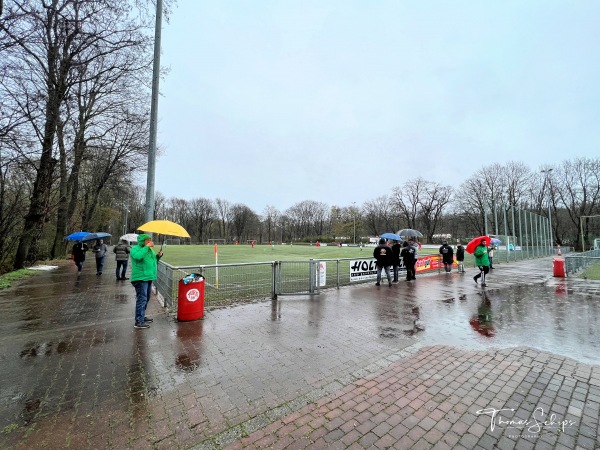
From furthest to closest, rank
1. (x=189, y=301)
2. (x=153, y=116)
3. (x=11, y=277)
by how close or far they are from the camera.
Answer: (x=11, y=277)
(x=153, y=116)
(x=189, y=301)

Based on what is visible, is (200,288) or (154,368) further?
(200,288)

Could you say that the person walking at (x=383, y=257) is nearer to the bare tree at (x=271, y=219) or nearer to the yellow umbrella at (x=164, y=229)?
the yellow umbrella at (x=164, y=229)

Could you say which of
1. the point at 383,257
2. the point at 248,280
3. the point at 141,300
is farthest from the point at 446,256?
the point at 141,300

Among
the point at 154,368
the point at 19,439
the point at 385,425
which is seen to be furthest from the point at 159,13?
the point at 385,425

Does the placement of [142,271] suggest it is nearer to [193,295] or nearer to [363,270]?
[193,295]

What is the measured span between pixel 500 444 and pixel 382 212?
8643 cm

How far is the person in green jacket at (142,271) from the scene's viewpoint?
583cm

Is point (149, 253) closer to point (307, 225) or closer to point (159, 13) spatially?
point (159, 13)

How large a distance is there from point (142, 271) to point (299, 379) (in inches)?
159

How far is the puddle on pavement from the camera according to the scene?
505cm

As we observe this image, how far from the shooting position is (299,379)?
3.67 m

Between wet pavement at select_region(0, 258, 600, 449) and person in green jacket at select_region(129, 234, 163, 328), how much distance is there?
1.03 feet

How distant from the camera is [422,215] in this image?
243 ft

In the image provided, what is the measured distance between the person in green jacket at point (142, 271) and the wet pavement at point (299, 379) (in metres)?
0.31
